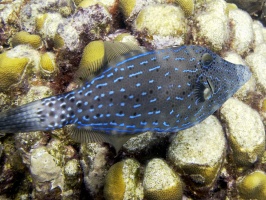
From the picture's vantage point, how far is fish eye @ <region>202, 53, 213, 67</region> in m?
3.02

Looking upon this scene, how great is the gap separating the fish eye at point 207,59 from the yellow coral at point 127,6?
2758 millimetres

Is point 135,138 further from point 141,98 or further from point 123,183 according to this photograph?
point 141,98

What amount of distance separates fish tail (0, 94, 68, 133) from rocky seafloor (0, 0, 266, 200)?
1.64 m

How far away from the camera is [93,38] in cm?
497

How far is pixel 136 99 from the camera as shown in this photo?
2752 millimetres

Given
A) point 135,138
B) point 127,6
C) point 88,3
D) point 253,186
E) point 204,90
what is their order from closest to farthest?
point 204,90 → point 135,138 → point 253,186 → point 88,3 → point 127,6

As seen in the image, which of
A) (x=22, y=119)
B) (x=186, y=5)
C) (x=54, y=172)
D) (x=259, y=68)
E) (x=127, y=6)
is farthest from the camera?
(x=259, y=68)

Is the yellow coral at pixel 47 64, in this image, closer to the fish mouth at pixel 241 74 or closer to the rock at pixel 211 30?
the rock at pixel 211 30

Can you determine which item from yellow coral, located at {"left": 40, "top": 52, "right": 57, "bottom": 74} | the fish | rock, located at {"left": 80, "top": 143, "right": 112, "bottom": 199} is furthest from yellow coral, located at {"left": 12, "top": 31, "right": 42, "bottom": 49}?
the fish

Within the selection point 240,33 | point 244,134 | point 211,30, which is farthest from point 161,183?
point 240,33

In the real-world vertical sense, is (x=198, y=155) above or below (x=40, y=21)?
below

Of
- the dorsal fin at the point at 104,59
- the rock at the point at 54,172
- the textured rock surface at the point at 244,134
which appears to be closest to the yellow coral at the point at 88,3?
the dorsal fin at the point at 104,59

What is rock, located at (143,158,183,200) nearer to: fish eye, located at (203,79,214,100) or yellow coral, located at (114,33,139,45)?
fish eye, located at (203,79,214,100)

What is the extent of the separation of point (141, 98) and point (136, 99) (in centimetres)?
6
